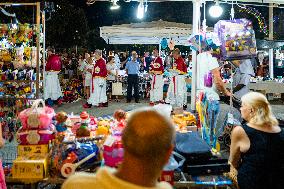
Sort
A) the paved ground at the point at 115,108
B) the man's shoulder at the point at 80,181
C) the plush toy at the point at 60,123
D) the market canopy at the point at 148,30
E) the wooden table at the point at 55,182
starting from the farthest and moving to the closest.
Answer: the market canopy at the point at 148,30, the paved ground at the point at 115,108, the plush toy at the point at 60,123, the wooden table at the point at 55,182, the man's shoulder at the point at 80,181

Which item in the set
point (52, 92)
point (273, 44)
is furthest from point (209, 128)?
point (273, 44)

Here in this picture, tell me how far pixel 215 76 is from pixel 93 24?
93.1 feet

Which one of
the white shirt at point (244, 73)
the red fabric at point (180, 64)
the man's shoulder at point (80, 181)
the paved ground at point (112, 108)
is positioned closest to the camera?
the man's shoulder at point (80, 181)

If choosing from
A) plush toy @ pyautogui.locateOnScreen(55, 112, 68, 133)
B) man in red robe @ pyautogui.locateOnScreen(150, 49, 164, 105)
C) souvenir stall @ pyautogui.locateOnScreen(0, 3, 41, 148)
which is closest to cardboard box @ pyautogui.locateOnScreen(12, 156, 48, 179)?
plush toy @ pyautogui.locateOnScreen(55, 112, 68, 133)

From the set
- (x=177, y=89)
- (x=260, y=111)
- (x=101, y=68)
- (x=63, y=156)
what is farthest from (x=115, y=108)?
(x=260, y=111)

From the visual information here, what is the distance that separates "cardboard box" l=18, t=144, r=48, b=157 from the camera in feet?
14.9

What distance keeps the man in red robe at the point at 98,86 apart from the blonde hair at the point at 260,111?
410 inches

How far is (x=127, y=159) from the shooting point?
6.22 ft

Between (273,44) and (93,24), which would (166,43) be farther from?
(93,24)

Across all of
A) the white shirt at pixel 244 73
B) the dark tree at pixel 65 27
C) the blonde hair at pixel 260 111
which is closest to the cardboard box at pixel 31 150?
the blonde hair at pixel 260 111

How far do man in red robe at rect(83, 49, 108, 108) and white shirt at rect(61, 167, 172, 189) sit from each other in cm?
1259

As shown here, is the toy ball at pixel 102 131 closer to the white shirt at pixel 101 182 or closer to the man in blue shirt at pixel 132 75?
the white shirt at pixel 101 182

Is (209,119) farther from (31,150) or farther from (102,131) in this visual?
(31,150)

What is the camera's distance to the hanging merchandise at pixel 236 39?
666 centimetres
